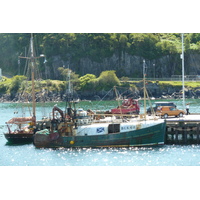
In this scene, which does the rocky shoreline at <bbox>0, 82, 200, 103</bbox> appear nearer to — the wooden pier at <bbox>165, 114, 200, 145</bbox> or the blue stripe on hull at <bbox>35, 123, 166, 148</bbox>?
the wooden pier at <bbox>165, 114, 200, 145</bbox>

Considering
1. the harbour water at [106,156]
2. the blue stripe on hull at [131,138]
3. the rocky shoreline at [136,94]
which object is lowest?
the harbour water at [106,156]

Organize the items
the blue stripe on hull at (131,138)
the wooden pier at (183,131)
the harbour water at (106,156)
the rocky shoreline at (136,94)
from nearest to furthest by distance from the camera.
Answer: the harbour water at (106,156) < the blue stripe on hull at (131,138) < the wooden pier at (183,131) < the rocky shoreline at (136,94)

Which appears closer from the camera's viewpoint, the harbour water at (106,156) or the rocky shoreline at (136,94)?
the harbour water at (106,156)

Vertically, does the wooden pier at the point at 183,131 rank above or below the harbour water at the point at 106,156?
above

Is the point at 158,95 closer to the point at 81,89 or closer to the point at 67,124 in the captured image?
the point at 81,89

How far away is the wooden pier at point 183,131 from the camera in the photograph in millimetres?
61000

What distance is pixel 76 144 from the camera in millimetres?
60156

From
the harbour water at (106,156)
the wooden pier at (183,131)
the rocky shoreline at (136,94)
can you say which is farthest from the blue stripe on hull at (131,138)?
the rocky shoreline at (136,94)

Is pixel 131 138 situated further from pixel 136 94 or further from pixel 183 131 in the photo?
pixel 136 94

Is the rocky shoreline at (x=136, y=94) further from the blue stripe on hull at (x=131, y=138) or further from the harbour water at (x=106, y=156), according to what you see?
the harbour water at (x=106, y=156)

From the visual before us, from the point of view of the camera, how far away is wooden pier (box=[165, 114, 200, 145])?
6100 cm

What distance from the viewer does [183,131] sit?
6119 cm

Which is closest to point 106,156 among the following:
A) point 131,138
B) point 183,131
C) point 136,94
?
point 131,138

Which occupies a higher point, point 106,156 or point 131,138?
point 131,138
